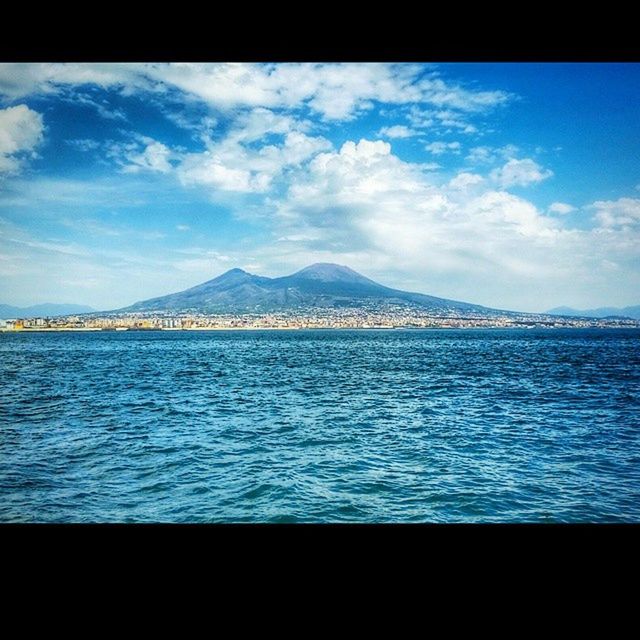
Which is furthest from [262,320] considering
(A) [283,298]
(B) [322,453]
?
(B) [322,453]

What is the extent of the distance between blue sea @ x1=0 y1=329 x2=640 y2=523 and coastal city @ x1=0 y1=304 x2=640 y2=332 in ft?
299

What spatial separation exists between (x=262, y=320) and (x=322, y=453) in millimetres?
107395

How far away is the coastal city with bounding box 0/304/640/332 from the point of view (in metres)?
110

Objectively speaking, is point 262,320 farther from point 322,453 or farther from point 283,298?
point 322,453

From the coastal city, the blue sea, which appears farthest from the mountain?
the blue sea

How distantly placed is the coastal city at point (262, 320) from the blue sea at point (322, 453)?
91.1 metres

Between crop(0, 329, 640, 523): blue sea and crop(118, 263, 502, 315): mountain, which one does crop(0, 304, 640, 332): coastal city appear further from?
crop(0, 329, 640, 523): blue sea
